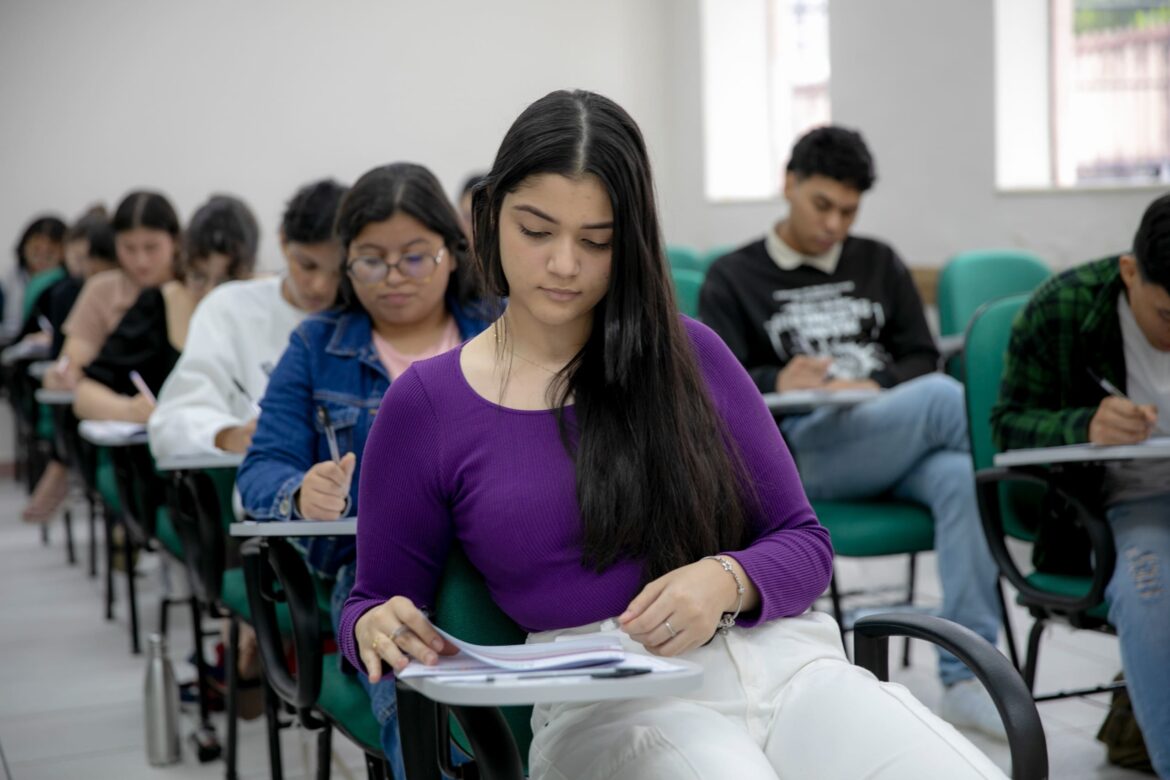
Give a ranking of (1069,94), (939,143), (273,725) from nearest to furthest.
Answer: (273,725), (1069,94), (939,143)

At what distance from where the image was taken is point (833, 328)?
3.38m

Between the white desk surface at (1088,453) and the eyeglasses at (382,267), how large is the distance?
1044mm

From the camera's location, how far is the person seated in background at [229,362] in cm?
262

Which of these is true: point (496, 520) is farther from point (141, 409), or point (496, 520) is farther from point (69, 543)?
point (69, 543)

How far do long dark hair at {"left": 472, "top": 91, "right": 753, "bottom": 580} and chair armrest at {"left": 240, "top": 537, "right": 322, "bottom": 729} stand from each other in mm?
693

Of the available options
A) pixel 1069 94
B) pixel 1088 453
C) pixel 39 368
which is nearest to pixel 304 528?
pixel 1088 453

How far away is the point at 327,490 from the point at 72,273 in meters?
4.91

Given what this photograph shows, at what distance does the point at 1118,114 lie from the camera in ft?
15.4

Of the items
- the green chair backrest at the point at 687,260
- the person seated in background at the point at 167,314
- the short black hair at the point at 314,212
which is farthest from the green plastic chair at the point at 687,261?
the short black hair at the point at 314,212

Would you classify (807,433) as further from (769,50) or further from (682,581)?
(769,50)

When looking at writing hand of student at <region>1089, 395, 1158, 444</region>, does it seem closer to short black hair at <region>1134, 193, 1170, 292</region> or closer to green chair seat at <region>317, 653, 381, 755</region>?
short black hair at <region>1134, 193, 1170, 292</region>

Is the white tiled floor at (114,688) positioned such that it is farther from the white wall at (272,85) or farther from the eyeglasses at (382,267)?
the white wall at (272,85)

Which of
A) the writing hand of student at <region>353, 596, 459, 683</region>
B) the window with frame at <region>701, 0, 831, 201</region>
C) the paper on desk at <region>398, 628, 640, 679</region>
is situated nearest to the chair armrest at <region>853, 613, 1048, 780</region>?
the paper on desk at <region>398, 628, 640, 679</region>

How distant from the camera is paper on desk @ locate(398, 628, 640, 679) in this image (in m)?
1.14
